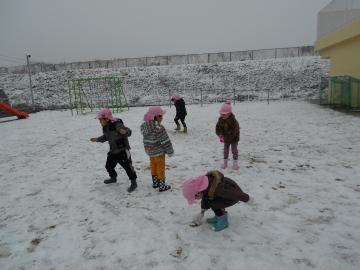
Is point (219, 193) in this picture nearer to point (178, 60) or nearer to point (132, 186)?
point (132, 186)

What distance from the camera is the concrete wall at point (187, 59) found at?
36312 millimetres

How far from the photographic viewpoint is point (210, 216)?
394cm

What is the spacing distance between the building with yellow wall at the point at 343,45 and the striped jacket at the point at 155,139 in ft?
38.3

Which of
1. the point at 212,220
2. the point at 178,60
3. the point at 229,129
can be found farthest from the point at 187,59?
the point at 212,220

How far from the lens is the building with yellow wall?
13062 mm

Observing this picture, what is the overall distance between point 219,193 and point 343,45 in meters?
14.6

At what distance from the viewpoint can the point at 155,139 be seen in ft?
15.4

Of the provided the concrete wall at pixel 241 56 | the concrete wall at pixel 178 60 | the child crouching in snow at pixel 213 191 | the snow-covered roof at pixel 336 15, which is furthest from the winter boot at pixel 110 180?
the concrete wall at pixel 241 56

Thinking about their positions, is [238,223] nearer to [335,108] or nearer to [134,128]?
[134,128]

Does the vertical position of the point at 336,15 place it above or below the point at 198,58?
below

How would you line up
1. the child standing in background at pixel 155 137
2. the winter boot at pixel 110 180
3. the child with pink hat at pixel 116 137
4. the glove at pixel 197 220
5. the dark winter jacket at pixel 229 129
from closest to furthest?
the glove at pixel 197 220, the child standing in background at pixel 155 137, the child with pink hat at pixel 116 137, the winter boot at pixel 110 180, the dark winter jacket at pixel 229 129

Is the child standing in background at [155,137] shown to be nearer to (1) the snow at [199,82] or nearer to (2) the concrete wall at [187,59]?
(1) the snow at [199,82]

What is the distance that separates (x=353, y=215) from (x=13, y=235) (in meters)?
4.57

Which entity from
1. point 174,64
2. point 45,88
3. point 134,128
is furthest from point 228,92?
point 45,88
